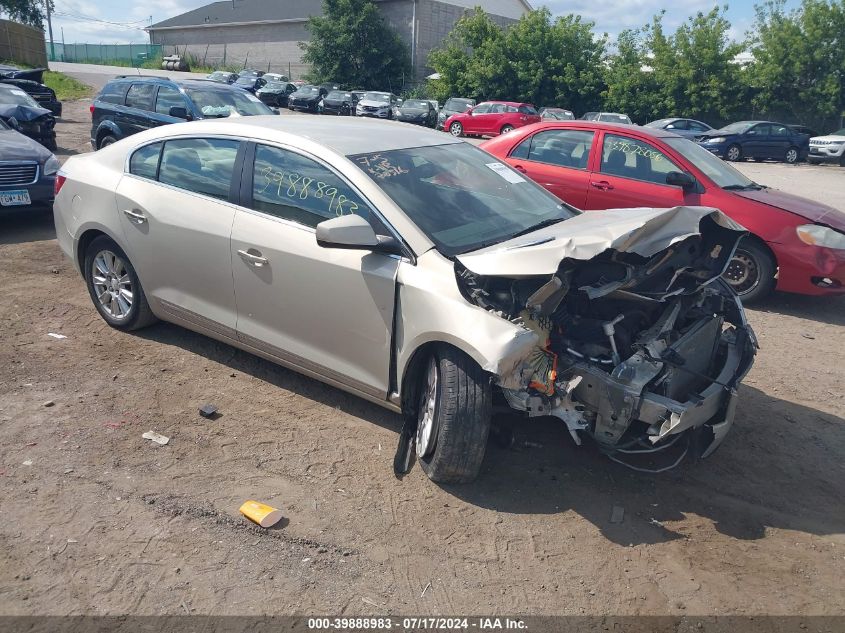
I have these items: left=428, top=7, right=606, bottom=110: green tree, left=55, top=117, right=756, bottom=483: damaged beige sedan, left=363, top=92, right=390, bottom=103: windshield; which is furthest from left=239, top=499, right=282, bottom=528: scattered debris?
left=428, top=7, right=606, bottom=110: green tree

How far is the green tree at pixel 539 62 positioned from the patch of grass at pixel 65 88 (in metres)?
20.4

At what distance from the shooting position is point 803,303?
24.2ft

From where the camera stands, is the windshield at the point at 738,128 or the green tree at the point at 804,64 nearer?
the windshield at the point at 738,128

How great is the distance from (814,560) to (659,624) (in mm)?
969

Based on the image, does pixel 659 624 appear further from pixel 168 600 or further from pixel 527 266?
pixel 168 600

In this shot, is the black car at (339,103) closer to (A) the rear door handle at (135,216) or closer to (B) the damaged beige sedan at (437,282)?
(A) the rear door handle at (135,216)

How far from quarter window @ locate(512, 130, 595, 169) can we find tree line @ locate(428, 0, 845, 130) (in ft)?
101

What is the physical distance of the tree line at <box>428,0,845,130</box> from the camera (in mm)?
33312

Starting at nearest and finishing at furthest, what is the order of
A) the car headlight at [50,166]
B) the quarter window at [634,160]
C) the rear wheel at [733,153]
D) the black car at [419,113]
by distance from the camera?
the quarter window at [634,160] → the car headlight at [50,166] → the rear wheel at [733,153] → the black car at [419,113]

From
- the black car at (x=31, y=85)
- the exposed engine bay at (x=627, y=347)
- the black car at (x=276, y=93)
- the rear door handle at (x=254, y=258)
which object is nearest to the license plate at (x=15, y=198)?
the rear door handle at (x=254, y=258)

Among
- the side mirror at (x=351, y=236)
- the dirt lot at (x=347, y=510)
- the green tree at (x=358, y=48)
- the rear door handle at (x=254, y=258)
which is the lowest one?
the dirt lot at (x=347, y=510)

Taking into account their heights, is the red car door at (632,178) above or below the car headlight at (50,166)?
above

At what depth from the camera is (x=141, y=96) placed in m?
12.5

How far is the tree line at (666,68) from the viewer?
1312 inches
